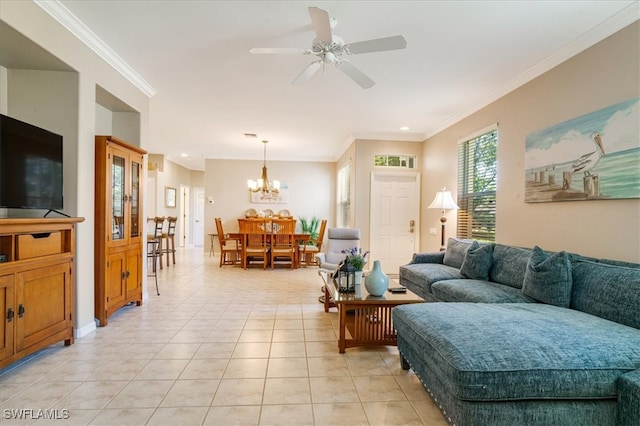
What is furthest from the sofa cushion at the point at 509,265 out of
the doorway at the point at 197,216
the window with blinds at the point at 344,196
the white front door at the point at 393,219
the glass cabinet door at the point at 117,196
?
the doorway at the point at 197,216

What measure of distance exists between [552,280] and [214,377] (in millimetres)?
2591

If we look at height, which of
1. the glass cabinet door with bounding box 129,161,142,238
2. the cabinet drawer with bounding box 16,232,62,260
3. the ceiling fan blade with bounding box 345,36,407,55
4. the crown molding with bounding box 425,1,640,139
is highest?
the crown molding with bounding box 425,1,640,139

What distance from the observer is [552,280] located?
2348 millimetres

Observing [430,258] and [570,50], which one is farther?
[430,258]

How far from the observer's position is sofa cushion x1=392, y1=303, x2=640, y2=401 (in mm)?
1414

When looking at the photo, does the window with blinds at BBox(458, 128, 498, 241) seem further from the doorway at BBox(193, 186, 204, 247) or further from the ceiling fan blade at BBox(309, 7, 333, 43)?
the doorway at BBox(193, 186, 204, 247)

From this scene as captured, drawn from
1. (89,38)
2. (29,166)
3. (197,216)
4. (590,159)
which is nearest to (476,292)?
(590,159)

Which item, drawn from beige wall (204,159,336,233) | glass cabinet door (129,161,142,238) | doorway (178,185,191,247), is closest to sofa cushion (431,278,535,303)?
glass cabinet door (129,161,142,238)

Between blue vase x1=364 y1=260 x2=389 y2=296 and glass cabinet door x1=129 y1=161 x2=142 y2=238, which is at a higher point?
glass cabinet door x1=129 y1=161 x2=142 y2=238

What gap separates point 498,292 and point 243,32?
10.4ft

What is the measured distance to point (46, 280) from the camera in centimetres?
236

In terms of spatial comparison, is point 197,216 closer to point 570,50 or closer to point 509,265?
point 509,265

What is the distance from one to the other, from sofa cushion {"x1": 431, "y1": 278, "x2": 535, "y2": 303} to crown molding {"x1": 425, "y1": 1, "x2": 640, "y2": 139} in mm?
2220

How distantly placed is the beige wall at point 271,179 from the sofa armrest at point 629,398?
7233 millimetres
